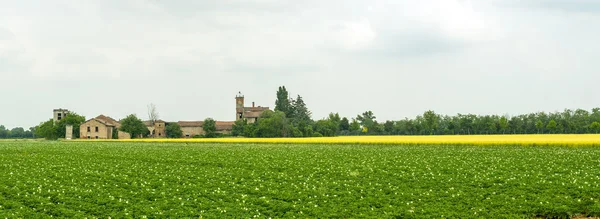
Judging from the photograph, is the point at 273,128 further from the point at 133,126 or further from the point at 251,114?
the point at 133,126

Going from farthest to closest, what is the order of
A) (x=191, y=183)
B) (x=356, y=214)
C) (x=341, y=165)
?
(x=341, y=165)
(x=191, y=183)
(x=356, y=214)

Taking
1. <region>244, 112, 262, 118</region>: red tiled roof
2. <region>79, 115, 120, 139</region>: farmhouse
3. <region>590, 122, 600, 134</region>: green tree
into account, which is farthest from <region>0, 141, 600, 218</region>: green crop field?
<region>244, 112, 262, 118</region>: red tiled roof

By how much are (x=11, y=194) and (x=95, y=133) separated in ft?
389

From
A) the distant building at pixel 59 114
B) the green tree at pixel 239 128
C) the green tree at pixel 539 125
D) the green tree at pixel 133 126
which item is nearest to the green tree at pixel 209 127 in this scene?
the green tree at pixel 239 128

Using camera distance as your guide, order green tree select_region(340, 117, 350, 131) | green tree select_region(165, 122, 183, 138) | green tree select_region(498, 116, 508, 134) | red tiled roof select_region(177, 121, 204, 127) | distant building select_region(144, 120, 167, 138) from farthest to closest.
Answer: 1. green tree select_region(340, 117, 350, 131)
2. red tiled roof select_region(177, 121, 204, 127)
3. distant building select_region(144, 120, 167, 138)
4. green tree select_region(498, 116, 508, 134)
5. green tree select_region(165, 122, 183, 138)

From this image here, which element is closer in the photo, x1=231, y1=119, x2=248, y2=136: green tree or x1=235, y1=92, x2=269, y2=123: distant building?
x1=231, y1=119, x2=248, y2=136: green tree

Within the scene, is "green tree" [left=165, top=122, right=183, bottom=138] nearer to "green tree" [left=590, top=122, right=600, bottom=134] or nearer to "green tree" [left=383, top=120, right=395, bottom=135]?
"green tree" [left=383, top=120, right=395, bottom=135]

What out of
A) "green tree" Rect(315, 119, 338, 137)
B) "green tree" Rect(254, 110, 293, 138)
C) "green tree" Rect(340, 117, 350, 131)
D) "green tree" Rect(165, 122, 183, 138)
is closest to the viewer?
"green tree" Rect(254, 110, 293, 138)

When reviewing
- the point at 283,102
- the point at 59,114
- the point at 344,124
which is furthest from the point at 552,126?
the point at 59,114

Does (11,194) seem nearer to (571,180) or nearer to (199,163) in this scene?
(199,163)

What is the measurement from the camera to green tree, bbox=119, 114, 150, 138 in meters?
130

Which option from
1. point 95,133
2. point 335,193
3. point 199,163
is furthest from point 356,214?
point 95,133

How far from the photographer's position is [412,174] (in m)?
24.3

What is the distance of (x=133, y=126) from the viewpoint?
426ft
